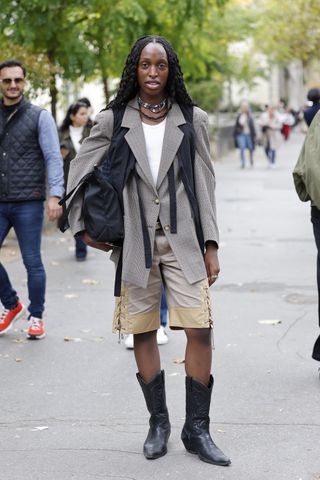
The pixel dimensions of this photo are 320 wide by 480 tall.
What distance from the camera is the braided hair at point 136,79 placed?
487 cm

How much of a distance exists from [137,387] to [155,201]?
1.86 metres

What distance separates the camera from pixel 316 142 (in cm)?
618

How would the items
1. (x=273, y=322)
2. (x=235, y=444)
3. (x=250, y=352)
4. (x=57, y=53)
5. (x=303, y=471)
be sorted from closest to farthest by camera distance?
(x=303, y=471) < (x=235, y=444) < (x=250, y=352) < (x=273, y=322) < (x=57, y=53)

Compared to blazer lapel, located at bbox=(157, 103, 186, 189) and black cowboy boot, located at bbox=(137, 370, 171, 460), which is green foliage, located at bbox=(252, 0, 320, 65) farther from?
black cowboy boot, located at bbox=(137, 370, 171, 460)

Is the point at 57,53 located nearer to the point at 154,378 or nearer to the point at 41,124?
the point at 41,124

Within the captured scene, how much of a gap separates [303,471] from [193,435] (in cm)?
54

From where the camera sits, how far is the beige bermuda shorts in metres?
4.87

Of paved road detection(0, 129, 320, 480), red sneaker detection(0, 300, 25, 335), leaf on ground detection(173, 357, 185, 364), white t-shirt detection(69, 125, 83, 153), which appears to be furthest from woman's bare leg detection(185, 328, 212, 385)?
white t-shirt detection(69, 125, 83, 153)

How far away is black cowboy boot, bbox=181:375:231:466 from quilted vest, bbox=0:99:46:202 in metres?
2.91

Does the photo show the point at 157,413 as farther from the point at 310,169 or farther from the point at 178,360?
the point at 178,360

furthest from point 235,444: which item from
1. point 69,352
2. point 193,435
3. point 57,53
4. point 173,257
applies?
point 57,53

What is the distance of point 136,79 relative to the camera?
491 centimetres

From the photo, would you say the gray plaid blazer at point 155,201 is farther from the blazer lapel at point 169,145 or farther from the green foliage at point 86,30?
the green foliage at point 86,30

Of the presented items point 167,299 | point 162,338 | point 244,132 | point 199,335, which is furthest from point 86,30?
Answer: point 244,132
